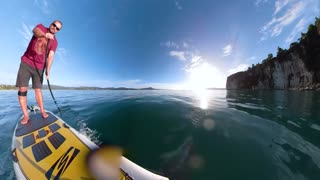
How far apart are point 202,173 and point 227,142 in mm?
1668

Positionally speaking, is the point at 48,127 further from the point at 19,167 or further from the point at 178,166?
the point at 178,166

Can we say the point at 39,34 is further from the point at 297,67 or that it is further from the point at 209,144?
the point at 297,67

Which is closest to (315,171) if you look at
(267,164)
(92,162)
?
(267,164)

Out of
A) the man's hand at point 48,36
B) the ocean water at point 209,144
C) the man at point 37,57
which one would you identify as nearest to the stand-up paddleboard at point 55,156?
the ocean water at point 209,144

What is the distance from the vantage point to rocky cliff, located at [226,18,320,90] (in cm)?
5962

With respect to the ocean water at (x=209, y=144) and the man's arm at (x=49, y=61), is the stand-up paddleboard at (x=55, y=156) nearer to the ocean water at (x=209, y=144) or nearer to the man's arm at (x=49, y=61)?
the ocean water at (x=209, y=144)

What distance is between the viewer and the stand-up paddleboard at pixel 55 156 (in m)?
2.49

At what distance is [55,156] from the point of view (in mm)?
3100

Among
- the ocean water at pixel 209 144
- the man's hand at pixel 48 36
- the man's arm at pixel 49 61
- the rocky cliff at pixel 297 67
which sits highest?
the rocky cliff at pixel 297 67

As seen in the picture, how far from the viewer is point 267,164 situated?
3.24 metres

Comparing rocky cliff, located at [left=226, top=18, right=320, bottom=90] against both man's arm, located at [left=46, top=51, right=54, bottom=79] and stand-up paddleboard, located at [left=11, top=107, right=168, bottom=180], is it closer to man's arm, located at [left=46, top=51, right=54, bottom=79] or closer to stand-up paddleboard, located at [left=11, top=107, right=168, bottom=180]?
stand-up paddleboard, located at [left=11, top=107, right=168, bottom=180]

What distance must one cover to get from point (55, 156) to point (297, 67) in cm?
9520

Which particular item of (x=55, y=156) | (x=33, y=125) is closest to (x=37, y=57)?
(x=33, y=125)

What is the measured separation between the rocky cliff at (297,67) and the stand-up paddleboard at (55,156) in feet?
226
